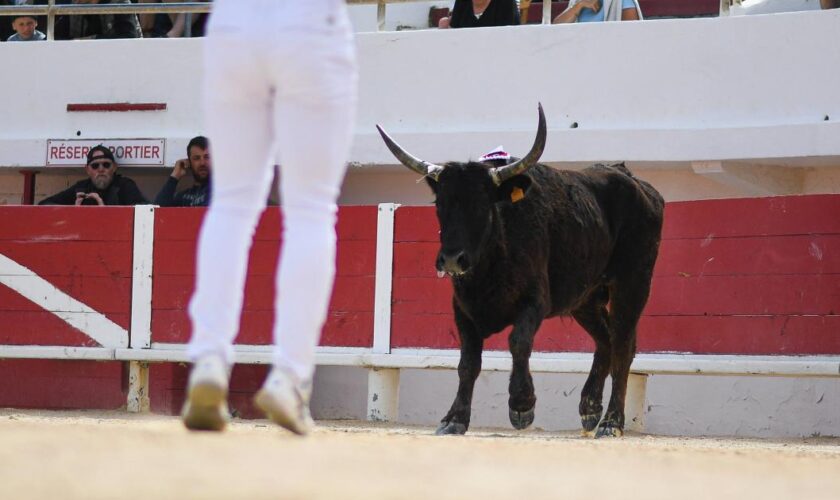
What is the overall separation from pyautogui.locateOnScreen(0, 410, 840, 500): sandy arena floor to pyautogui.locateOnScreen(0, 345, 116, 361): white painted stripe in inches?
260

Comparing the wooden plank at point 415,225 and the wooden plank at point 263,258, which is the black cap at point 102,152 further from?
the wooden plank at point 415,225

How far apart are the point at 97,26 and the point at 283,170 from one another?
996 cm

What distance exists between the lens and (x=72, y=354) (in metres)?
10.9

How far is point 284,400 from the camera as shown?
3.55 meters

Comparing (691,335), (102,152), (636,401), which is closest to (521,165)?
(691,335)

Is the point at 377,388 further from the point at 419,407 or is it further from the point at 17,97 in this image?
the point at 17,97

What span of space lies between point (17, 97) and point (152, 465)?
9908 mm

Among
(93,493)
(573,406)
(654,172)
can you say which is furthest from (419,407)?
(93,493)

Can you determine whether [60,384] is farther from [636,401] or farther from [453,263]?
[453,263]

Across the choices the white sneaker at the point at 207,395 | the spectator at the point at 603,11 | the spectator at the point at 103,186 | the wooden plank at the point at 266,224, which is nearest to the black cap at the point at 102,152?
the spectator at the point at 103,186

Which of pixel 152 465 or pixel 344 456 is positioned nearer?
pixel 152 465

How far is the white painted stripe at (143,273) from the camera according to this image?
1088 centimetres

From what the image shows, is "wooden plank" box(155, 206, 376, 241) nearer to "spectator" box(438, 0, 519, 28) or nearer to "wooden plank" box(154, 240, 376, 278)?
"wooden plank" box(154, 240, 376, 278)

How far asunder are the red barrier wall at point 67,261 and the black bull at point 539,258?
3696 mm
